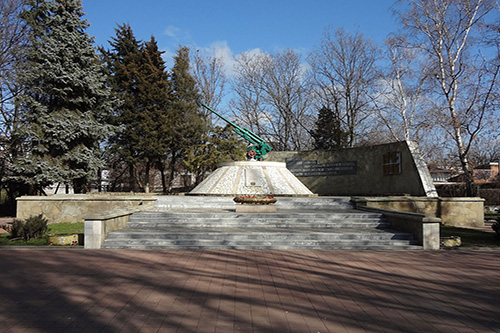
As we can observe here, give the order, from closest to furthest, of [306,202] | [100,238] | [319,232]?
[100,238], [319,232], [306,202]

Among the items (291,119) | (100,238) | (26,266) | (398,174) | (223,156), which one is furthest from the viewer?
(291,119)

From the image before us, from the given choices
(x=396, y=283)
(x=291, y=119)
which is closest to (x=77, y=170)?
(x=396, y=283)

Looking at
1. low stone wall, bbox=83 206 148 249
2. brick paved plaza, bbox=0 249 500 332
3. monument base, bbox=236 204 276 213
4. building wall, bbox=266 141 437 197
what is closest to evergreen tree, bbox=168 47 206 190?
building wall, bbox=266 141 437 197

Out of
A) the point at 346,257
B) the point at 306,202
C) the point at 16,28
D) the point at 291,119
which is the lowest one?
the point at 346,257

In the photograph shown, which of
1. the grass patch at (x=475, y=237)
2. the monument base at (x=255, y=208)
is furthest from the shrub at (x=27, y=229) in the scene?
the grass patch at (x=475, y=237)

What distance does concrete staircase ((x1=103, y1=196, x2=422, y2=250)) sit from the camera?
7.41 meters

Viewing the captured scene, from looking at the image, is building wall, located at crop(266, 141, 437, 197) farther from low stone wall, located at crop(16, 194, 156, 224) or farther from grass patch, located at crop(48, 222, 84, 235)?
grass patch, located at crop(48, 222, 84, 235)

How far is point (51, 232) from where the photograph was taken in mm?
9805

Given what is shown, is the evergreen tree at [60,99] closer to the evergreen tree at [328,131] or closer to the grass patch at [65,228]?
the grass patch at [65,228]

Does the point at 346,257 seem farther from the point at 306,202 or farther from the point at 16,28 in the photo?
the point at 16,28

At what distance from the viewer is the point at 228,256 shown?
258 inches

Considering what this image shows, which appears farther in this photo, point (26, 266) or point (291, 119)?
point (291, 119)

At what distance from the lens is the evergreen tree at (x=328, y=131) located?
27.0m

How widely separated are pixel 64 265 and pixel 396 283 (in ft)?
16.5
